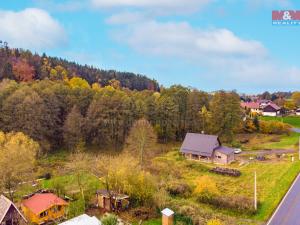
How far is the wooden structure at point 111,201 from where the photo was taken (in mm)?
30547

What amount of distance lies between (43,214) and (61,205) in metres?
1.66

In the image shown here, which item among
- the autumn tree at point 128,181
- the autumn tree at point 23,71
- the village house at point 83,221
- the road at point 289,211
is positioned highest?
the autumn tree at point 23,71

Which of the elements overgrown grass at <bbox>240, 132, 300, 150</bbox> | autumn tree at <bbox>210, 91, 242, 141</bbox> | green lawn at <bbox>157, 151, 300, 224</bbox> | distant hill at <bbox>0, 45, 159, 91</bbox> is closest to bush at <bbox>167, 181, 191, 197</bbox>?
green lawn at <bbox>157, 151, 300, 224</bbox>

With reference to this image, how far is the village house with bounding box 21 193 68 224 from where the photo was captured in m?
28.1

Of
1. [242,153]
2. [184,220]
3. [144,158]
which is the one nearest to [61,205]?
[184,220]

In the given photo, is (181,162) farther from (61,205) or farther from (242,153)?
(61,205)

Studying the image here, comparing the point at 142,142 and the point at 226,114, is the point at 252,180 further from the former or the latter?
the point at 226,114

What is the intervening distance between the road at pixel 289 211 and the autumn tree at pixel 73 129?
3144 cm

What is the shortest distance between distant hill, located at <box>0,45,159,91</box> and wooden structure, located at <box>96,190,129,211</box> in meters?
56.3

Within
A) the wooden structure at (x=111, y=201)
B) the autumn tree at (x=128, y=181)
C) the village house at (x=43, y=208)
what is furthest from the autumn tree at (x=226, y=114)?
the village house at (x=43, y=208)

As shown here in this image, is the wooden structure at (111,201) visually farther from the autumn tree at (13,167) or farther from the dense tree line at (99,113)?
the dense tree line at (99,113)

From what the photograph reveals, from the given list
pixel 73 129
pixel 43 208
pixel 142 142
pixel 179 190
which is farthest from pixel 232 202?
pixel 73 129

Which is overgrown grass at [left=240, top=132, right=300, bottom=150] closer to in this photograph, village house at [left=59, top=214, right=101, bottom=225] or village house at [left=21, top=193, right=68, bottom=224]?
village house at [left=21, top=193, right=68, bottom=224]

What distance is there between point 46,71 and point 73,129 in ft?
151
